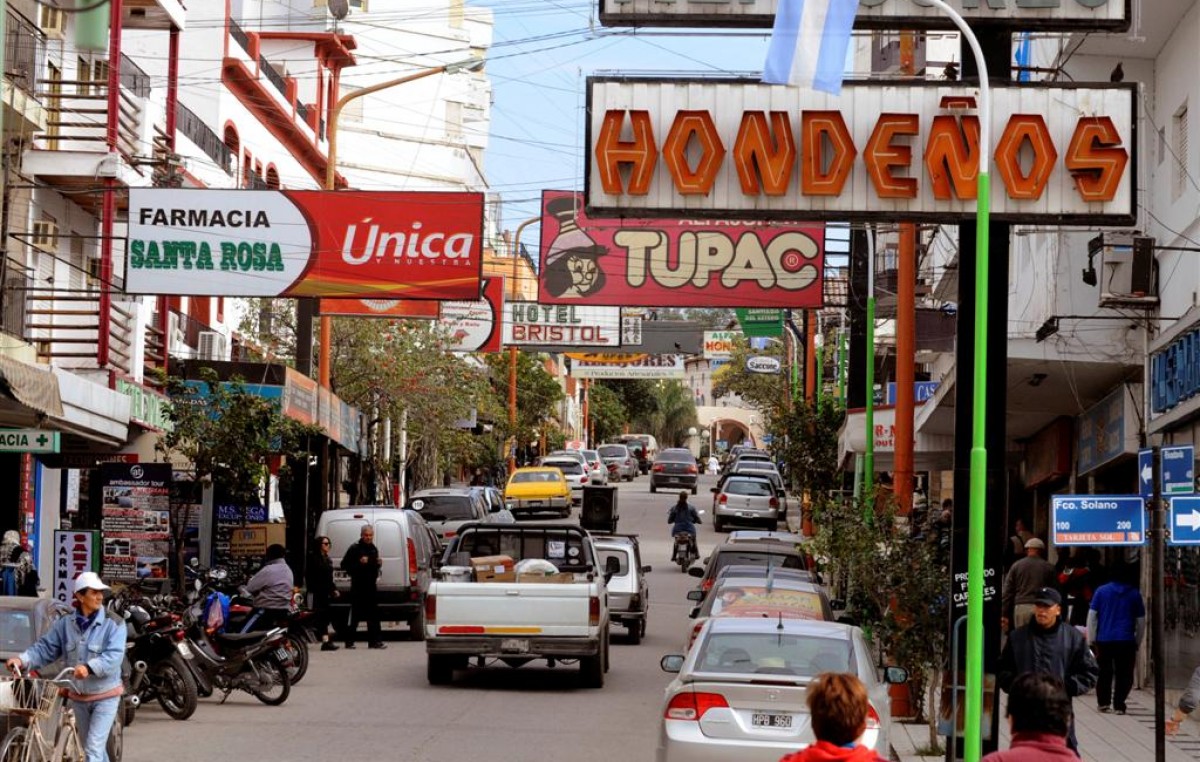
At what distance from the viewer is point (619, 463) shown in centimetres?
8912

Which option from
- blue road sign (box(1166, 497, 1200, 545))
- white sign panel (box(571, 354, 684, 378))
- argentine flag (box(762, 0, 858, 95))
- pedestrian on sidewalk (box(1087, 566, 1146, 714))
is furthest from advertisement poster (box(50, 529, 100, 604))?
white sign panel (box(571, 354, 684, 378))

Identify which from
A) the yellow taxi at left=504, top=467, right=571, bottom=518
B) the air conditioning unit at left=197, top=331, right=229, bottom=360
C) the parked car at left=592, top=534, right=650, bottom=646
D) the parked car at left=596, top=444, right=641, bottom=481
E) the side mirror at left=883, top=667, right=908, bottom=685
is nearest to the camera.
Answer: the side mirror at left=883, top=667, right=908, bottom=685

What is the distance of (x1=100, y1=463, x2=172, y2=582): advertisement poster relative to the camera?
2531 cm

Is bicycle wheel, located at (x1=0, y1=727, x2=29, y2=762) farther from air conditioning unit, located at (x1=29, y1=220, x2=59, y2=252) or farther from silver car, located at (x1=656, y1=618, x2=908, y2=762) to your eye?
air conditioning unit, located at (x1=29, y1=220, x2=59, y2=252)

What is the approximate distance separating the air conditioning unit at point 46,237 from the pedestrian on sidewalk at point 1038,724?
78.5ft

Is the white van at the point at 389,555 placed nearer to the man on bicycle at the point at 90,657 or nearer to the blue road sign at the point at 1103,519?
the man on bicycle at the point at 90,657

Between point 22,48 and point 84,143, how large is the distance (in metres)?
2.01

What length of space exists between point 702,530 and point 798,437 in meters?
11.0

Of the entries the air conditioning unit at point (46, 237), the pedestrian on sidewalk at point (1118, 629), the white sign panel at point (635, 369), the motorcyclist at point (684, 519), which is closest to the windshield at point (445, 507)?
the motorcyclist at point (684, 519)

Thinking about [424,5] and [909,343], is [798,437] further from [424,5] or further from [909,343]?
[424,5]

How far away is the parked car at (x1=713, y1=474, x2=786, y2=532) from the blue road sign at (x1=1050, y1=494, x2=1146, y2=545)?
3905cm

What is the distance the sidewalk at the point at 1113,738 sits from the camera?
16.4 metres

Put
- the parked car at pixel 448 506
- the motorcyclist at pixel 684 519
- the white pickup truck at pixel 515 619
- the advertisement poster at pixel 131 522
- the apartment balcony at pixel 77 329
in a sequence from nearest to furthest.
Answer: the white pickup truck at pixel 515 619 < the advertisement poster at pixel 131 522 < the apartment balcony at pixel 77 329 < the parked car at pixel 448 506 < the motorcyclist at pixel 684 519

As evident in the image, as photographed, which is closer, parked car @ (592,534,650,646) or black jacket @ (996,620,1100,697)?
black jacket @ (996,620,1100,697)
